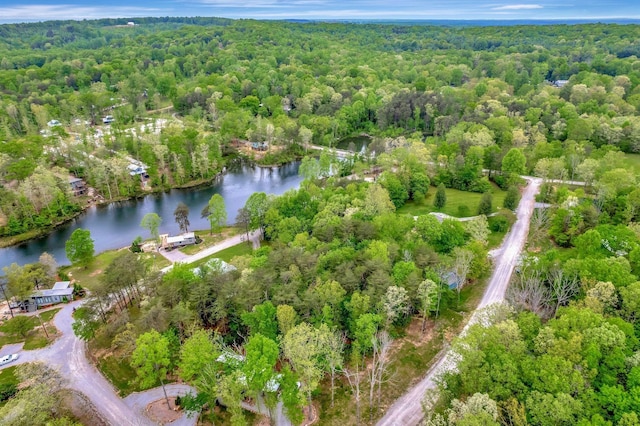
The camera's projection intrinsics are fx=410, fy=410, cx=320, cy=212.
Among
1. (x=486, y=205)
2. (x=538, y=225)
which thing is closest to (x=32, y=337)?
(x=486, y=205)

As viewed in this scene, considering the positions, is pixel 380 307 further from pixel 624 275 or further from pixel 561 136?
pixel 561 136

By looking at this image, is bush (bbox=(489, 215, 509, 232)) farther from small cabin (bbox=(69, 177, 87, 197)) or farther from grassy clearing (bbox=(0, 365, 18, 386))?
small cabin (bbox=(69, 177, 87, 197))

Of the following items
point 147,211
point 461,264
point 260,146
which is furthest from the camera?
point 260,146

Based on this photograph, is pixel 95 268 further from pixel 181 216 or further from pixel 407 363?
pixel 407 363

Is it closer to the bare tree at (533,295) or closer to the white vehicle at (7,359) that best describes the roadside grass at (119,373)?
the white vehicle at (7,359)

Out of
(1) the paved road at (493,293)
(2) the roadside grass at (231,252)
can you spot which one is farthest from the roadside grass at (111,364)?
(1) the paved road at (493,293)

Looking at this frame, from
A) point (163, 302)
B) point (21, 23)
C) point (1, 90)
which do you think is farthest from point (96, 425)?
point (21, 23)

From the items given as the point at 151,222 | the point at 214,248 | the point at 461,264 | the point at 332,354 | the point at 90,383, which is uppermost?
the point at 332,354
